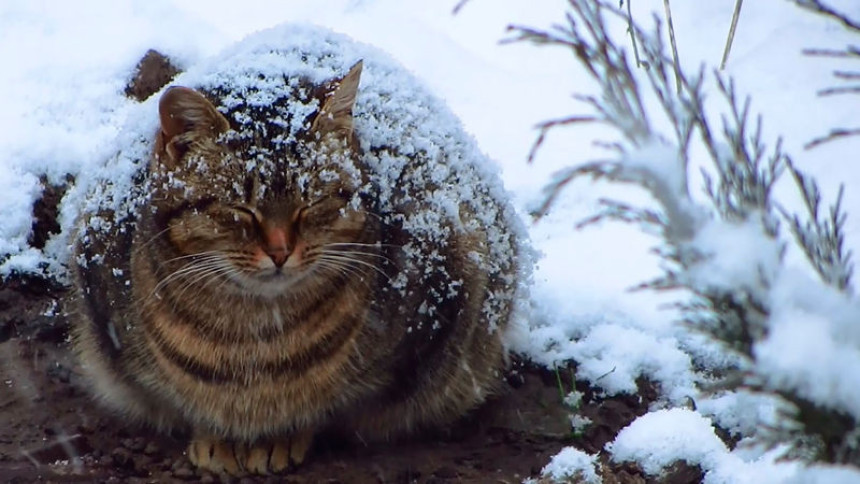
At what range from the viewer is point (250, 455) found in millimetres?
2588

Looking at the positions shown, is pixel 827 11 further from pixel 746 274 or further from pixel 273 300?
pixel 273 300

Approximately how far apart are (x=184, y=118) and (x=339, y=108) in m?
0.33

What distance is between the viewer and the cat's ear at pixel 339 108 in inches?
92.4

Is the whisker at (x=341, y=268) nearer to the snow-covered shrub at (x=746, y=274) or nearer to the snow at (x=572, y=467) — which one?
the snow at (x=572, y=467)

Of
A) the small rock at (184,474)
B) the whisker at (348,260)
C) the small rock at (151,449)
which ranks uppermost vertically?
the whisker at (348,260)

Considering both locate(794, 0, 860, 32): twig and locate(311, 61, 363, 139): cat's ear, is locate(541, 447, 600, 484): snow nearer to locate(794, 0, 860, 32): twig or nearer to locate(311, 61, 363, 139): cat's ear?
locate(311, 61, 363, 139): cat's ear

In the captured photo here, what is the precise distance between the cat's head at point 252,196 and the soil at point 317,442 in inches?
20.1

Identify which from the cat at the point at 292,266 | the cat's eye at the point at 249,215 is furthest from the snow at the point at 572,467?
the cat's eye at the point at 249,215

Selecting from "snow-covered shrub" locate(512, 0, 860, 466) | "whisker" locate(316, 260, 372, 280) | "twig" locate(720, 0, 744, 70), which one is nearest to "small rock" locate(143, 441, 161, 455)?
"whisker" locate(316, 260, 372, 280)

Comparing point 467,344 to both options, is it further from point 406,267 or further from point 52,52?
point 52,52

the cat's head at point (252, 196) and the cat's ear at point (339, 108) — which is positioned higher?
the cat's ear at point (339, 108)

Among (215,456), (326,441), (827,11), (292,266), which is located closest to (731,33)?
(326,441)

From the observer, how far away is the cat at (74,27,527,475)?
2299 millimetres

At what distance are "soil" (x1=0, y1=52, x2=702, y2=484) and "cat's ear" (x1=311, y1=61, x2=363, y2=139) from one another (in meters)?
0.79
